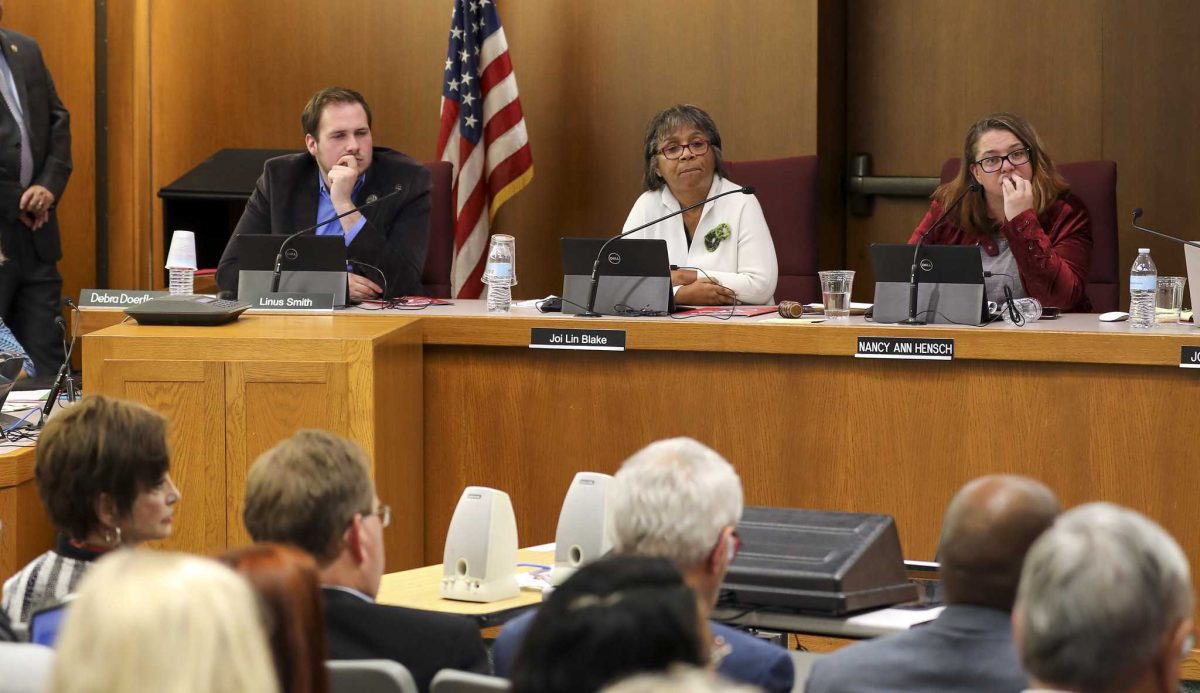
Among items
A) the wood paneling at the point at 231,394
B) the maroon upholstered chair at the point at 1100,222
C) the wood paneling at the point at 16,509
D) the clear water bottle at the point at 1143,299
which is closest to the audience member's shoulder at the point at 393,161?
the wood paneling at the point at 231,394

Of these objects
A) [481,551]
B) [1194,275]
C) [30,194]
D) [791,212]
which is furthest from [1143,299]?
[30,194]

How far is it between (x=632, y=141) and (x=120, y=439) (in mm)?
4350

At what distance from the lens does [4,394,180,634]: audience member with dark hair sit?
219 cm

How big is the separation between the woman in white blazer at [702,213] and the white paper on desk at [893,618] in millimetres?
2271

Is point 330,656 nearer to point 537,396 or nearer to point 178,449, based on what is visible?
point 178,449

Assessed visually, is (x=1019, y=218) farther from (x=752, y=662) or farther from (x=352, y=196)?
(x=752, y=662)

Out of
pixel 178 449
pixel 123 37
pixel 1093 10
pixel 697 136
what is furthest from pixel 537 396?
pixel 123 37

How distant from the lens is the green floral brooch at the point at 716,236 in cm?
463

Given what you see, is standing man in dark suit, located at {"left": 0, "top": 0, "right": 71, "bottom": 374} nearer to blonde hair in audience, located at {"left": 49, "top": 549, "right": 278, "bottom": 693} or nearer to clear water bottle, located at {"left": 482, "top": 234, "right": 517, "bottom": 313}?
clear water bottle, located at {"left": 482, "top": 234, "right": 517, "bottom": 313}

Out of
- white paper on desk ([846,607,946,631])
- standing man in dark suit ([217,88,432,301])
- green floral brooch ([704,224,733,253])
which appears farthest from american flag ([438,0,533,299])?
white paper on desk ([846,607,946,631])

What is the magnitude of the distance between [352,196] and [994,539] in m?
3.23

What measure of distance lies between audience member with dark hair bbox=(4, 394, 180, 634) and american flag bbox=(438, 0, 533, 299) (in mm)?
3825

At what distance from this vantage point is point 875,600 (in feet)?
7.46

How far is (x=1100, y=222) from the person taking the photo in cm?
441
